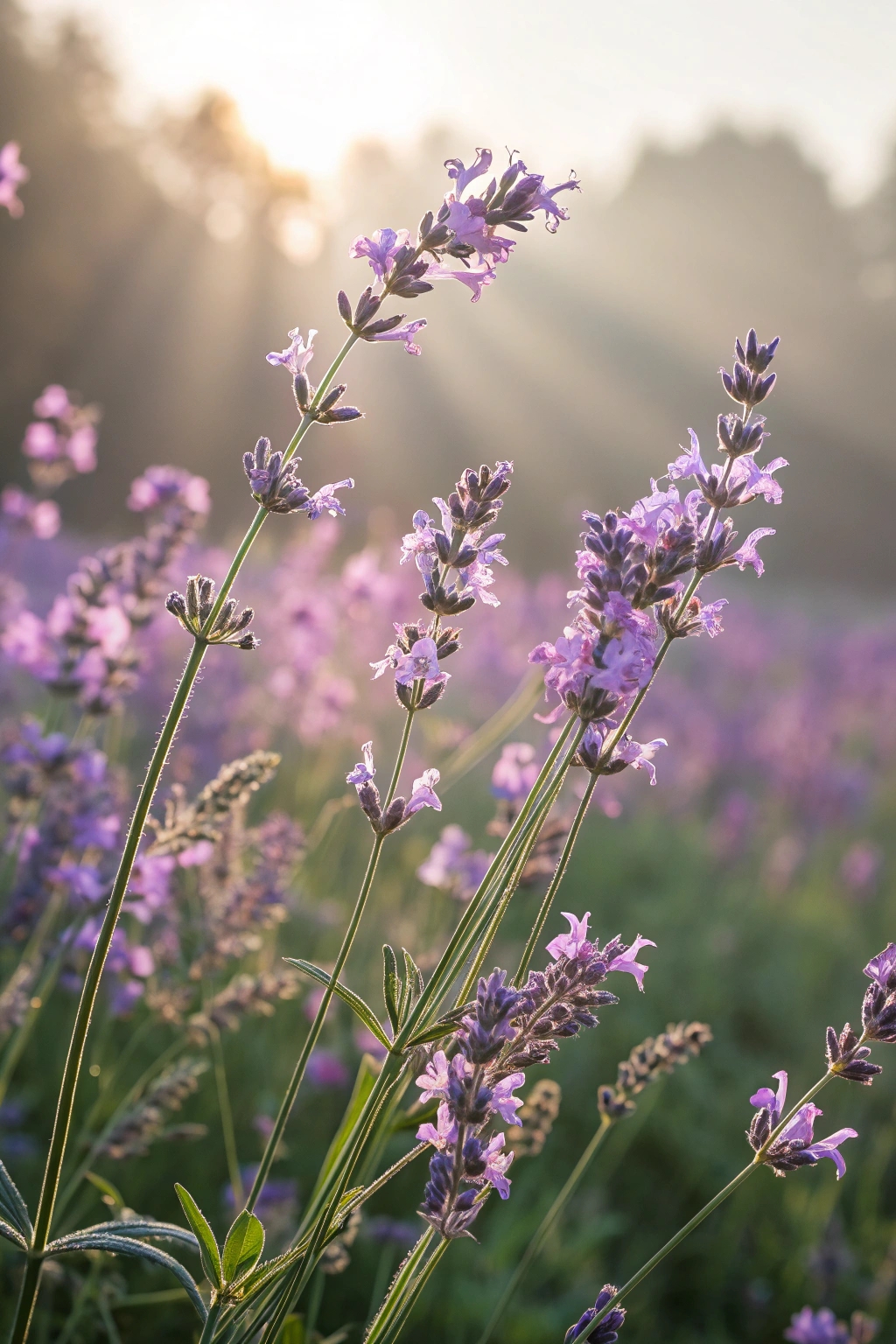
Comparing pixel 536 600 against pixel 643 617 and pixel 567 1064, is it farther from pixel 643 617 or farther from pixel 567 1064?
pixel 643 617

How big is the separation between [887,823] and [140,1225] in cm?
727

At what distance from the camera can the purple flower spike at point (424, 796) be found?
3.82 feet

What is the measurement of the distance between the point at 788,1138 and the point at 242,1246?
2.13 feet

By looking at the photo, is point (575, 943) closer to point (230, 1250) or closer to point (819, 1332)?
point (230, 1250)

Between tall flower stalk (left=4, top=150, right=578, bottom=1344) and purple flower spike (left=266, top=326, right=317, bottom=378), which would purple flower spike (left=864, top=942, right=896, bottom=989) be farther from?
purple flower spike (left=266, top=326, right=317, bottom=378)

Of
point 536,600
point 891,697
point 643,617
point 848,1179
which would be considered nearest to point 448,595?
point 643,617

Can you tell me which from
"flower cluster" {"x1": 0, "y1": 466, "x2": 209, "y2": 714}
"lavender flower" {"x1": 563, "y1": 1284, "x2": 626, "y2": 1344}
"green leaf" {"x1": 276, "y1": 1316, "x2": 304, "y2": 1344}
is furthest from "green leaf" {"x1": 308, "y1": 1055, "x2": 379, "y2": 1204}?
"flower cluster" {"x1": 0, "y1": 466, "x2": 209, "y2": 714}

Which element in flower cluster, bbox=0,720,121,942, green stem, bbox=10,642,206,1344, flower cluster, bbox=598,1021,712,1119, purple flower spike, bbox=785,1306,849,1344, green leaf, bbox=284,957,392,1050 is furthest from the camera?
purple flower spike, bbox=785,1306,849,1344

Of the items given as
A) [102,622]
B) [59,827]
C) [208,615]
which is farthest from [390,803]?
[102,622]

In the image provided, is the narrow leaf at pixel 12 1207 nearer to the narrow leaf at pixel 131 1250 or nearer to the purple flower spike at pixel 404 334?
the narrow leaf at pixel 131 1250

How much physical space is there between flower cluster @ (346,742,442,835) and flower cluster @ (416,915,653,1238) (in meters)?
0.21

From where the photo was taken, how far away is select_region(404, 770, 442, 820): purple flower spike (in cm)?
116

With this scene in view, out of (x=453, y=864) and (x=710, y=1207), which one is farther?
(x=453, y=864)

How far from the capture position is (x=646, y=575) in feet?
3.69
